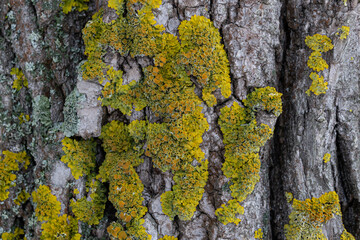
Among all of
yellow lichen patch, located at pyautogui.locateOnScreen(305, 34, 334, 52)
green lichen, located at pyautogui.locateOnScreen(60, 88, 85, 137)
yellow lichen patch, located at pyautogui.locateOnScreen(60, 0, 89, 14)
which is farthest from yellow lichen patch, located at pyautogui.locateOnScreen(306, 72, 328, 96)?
yellow lichen patch, located at pyautogui.locateOnScreen(60, 0, 89, 14)

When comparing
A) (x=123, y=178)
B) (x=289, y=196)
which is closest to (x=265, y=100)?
(x=289, y=196)

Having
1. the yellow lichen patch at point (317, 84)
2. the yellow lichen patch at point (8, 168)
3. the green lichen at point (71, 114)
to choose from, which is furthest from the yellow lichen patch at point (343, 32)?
the yellow lichen patch at point (8, 168)

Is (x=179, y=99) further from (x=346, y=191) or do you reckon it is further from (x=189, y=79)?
(x=346, y=191)

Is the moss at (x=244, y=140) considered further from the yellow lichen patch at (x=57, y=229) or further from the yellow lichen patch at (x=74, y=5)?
the yellow lichen patch at (x=74, y=5)

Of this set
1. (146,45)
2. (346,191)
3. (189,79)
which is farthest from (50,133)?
(346,191)

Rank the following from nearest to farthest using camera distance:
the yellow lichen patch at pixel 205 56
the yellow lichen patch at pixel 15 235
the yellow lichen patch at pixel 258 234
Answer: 1. the yellow lichen patch at pixel 205 56
2. the yellow lichen patch at pixel 258 234
3. the yellow lichen patch at pixel 15 235

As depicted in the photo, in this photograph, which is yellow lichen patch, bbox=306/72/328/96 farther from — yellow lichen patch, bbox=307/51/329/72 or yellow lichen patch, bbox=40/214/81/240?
yellow lichen patch, bbox=40/214/81/240
